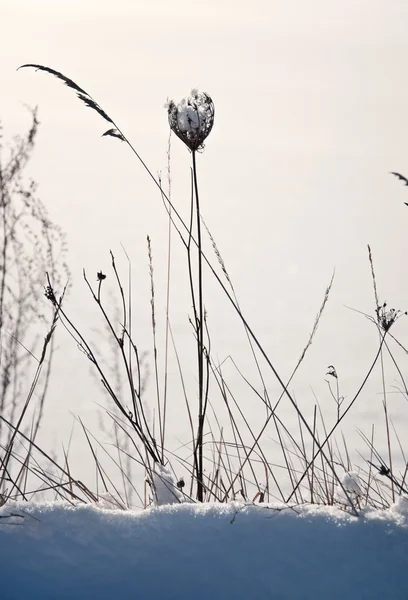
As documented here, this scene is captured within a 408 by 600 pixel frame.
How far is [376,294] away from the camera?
171cm

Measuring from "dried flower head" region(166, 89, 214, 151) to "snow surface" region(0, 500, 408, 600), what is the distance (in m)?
0.91

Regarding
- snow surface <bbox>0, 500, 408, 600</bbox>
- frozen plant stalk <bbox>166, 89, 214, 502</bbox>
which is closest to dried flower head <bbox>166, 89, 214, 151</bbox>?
frozen plant stalk <bbox>166, 89, 214, 502</bbox>

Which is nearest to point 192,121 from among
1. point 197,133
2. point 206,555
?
point 197,133

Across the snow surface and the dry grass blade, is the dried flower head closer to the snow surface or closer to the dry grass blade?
the dry grass blade

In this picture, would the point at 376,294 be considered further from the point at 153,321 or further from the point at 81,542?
the point at 81,542

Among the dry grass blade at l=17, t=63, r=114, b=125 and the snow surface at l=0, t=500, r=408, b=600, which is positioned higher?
the dry grass blade at l=17, t=63, r=114, b=125

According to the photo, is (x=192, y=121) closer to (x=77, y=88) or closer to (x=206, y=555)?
(x=77, y=88)

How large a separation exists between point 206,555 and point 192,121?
1.02m

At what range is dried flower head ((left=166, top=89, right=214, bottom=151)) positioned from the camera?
171cm

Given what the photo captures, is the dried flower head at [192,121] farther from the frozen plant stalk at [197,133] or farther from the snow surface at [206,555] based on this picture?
the snow surface at [206,555]

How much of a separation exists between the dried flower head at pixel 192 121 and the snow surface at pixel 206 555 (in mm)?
906

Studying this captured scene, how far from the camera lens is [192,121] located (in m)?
1.71

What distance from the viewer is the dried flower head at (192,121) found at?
1708mm

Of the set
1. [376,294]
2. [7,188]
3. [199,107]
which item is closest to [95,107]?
[199,107]
